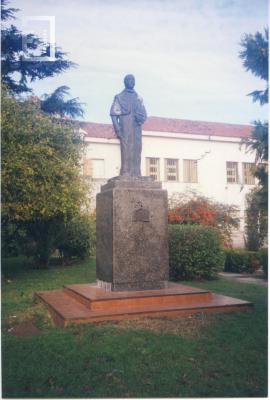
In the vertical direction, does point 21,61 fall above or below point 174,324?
above

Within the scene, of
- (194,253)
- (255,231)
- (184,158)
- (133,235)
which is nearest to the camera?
(133,235)

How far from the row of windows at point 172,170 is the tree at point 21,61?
320 inches

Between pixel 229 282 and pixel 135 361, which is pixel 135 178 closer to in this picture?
pixel 135 361

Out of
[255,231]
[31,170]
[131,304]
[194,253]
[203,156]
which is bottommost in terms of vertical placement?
[131,304]

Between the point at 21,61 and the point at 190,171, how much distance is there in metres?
14.1

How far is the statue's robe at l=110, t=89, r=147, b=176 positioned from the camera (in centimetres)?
752

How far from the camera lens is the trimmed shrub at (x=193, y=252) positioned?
10.6m

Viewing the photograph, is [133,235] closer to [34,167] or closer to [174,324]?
[174,324]

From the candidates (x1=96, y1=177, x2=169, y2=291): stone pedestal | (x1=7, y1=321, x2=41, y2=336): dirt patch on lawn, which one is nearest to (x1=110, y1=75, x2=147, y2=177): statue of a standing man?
(x1=96, y1=177, x2=169, y2=291): stone pedestal

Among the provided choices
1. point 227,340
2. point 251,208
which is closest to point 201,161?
point 251,208

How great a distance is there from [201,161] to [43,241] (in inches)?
505

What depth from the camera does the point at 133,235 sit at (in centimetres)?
687

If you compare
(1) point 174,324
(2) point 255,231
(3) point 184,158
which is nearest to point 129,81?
(1) point 174,324

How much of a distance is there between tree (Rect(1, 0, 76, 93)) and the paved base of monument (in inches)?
147
